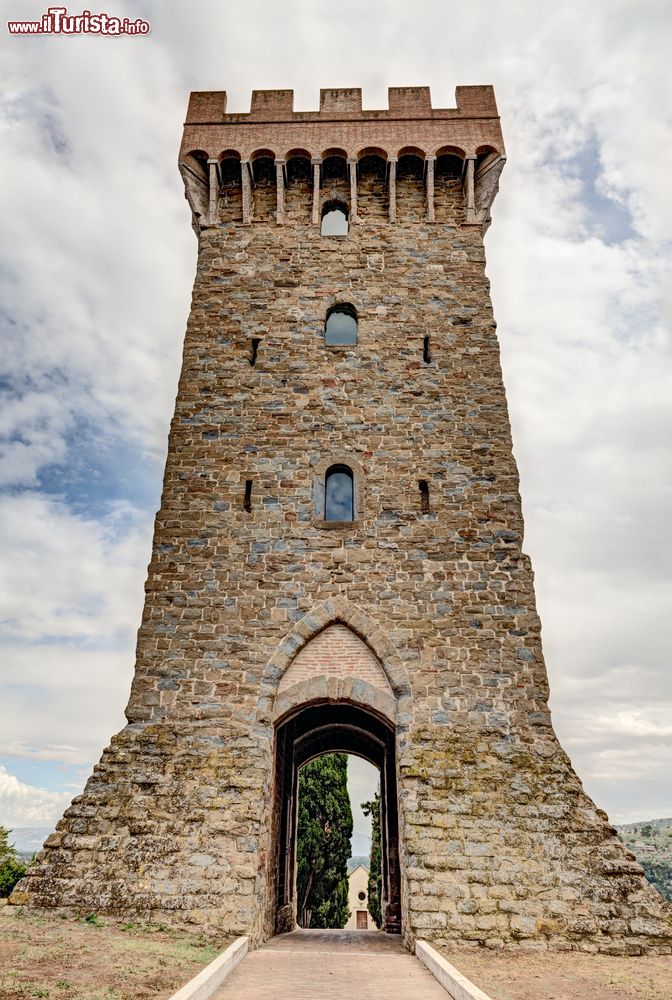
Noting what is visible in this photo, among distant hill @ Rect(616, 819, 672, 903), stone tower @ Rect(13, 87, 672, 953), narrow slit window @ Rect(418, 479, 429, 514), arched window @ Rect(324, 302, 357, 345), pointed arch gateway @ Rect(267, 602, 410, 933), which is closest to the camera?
stone tower @ Rect(13, 87, 672, 953)

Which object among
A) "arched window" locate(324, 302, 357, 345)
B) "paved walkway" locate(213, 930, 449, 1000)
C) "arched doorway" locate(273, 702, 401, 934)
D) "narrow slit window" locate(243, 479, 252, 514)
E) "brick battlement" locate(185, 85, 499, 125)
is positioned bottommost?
"paved walkway" locate(213, 930, 449, 1000)

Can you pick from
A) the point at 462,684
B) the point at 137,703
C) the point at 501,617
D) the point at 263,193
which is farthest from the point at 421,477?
the point at 263,193

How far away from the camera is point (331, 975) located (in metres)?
6.32

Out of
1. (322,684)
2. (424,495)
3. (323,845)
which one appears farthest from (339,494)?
(323,845)

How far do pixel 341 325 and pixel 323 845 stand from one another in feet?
62.7

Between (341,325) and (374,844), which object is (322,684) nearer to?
Answer: (341,325)

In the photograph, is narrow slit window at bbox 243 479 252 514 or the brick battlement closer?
narrow slit window at bbox 243 479 252 514

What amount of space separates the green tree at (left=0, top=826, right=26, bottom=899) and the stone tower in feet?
22.1

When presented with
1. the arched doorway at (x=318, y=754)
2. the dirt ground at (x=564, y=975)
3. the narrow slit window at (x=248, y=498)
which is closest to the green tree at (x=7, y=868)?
the arched doorway at (x=318, y=754)

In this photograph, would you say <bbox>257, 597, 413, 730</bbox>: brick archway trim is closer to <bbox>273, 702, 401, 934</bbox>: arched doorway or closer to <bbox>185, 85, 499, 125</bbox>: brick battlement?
<bbox>273, 702, 401, 934</bbox>: arched doorway

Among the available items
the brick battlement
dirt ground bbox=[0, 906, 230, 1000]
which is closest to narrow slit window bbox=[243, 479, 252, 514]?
dirt ground bbox=[0, 906, 230, 1000]

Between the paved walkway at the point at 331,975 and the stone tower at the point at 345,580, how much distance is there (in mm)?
558

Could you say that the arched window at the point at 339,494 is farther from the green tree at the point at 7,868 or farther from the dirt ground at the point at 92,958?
the green tree at the point at 7,868

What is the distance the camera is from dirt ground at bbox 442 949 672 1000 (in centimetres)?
527
